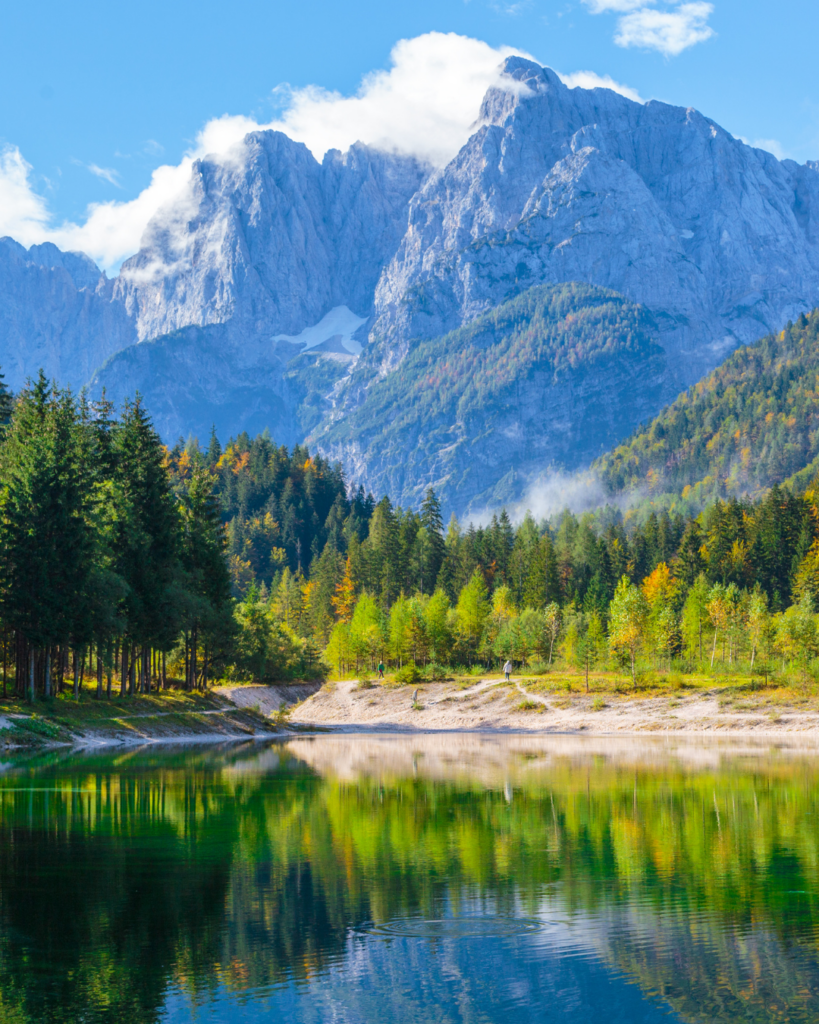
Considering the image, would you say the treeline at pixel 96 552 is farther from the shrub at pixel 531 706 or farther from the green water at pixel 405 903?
the shrub at pixel 531 706

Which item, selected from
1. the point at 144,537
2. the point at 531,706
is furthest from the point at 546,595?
the point at 144,537

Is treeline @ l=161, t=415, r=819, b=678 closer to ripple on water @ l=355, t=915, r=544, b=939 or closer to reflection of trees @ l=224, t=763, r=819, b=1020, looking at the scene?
reflection of trees @ l=224, t=763, r=819, b=1020

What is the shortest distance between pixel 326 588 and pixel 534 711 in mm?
79415

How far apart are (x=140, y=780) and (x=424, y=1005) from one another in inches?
1103

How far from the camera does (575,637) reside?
116375 millimetres

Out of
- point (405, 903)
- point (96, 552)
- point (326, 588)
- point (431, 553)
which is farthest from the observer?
point (326, 588)

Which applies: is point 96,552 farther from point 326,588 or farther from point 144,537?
point 326,588

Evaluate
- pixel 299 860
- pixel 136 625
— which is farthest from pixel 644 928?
pixel 136 625

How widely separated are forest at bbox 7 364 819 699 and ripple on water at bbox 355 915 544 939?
42206mm

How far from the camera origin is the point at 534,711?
93.1 metres

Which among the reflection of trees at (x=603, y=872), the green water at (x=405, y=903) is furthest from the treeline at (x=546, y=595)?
the green water at (x=405, y=903)

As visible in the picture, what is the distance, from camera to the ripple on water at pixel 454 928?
16.9 m

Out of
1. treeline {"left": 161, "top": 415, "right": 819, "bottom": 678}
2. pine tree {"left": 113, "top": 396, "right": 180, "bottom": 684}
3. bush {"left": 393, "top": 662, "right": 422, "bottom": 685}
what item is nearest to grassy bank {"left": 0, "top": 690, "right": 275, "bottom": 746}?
pine tree {"left": 113, "top": 396, "right": 180, "bottom": 684}

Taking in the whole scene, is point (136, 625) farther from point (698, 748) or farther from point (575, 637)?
point (575, 637)
